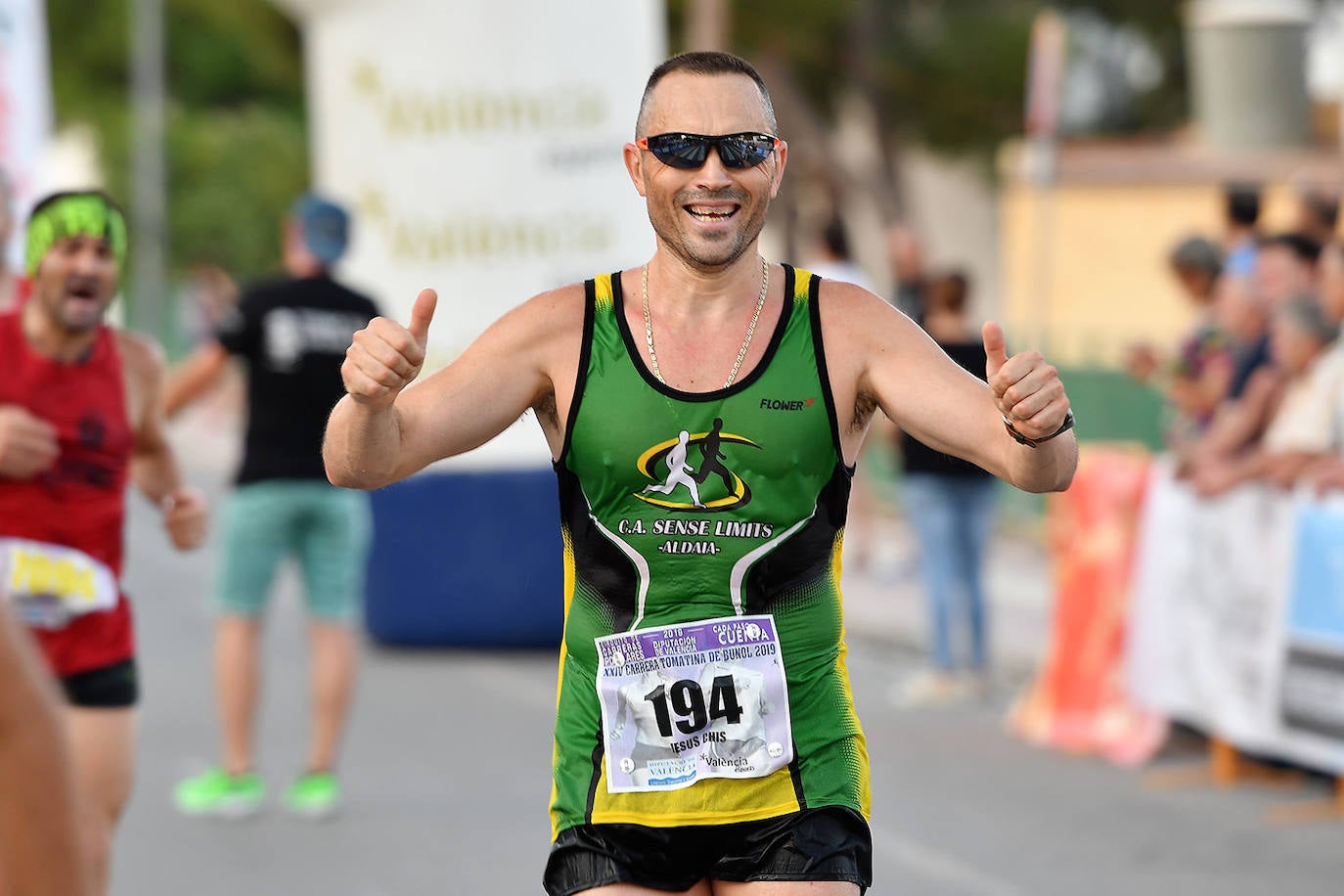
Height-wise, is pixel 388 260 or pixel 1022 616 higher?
pixel 388 260

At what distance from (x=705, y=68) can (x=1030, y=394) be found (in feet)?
2.64

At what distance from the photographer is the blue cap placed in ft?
27.7

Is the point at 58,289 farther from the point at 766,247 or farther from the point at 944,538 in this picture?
the point at 766,247

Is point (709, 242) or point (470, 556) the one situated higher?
point (709, 242)

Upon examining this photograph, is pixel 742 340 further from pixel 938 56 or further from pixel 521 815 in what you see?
pixel 938 56

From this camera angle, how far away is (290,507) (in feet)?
27.0

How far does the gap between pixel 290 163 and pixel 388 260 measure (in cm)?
3527

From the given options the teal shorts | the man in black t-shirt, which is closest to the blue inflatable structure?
the man in black t-shirt

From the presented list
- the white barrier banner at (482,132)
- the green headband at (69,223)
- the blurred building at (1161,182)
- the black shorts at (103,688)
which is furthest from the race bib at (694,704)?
the blurred building at (1161,182)

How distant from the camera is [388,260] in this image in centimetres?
1123

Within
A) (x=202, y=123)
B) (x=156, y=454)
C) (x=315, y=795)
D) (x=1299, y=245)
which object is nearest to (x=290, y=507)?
(x=315, y=795)

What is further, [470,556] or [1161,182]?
[1161,182]

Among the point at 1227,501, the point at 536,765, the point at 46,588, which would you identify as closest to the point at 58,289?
the point at 46,588

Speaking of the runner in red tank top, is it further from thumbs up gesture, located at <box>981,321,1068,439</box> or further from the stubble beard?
thumbs up gesture, located at <box>981,321,1068,439</box>
